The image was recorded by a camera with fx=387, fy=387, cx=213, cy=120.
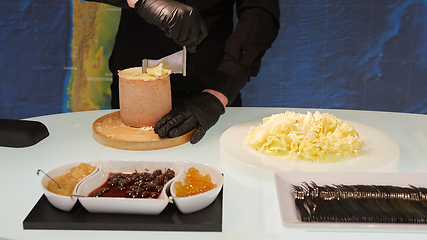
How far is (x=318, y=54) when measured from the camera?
3.02 meters

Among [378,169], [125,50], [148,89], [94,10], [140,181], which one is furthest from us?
[94,10]

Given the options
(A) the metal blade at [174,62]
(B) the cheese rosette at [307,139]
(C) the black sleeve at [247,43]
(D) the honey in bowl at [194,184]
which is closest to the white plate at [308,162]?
(B) the cheese rosette at [307,139]

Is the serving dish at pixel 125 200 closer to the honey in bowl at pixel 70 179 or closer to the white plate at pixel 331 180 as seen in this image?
the honey in bowl at pixel 70 179

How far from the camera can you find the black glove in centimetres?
138

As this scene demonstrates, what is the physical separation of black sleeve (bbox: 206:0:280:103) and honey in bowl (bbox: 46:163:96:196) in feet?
2.94

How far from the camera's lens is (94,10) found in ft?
10.2

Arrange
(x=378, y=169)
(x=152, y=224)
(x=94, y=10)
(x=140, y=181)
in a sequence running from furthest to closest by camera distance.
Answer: (x=94, y=10)
(x=378, y=169)
(x=140, y=181)
(x=152, y=224)

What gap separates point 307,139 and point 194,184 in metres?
0.39

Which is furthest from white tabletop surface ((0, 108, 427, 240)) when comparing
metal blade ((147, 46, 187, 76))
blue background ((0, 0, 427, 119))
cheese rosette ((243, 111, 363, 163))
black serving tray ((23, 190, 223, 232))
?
blue background ((0, 0, 427, 119))

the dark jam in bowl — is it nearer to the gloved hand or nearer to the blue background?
the gloved hand

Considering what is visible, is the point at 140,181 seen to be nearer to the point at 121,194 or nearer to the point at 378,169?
the point at 121,194

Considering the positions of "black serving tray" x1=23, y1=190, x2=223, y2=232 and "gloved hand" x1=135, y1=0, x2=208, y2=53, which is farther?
"gloved hand" x1=135, y1=0, x2=208, y2=53

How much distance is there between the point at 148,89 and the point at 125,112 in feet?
0.46

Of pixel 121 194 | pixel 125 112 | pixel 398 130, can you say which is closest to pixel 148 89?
pixel 125 112
